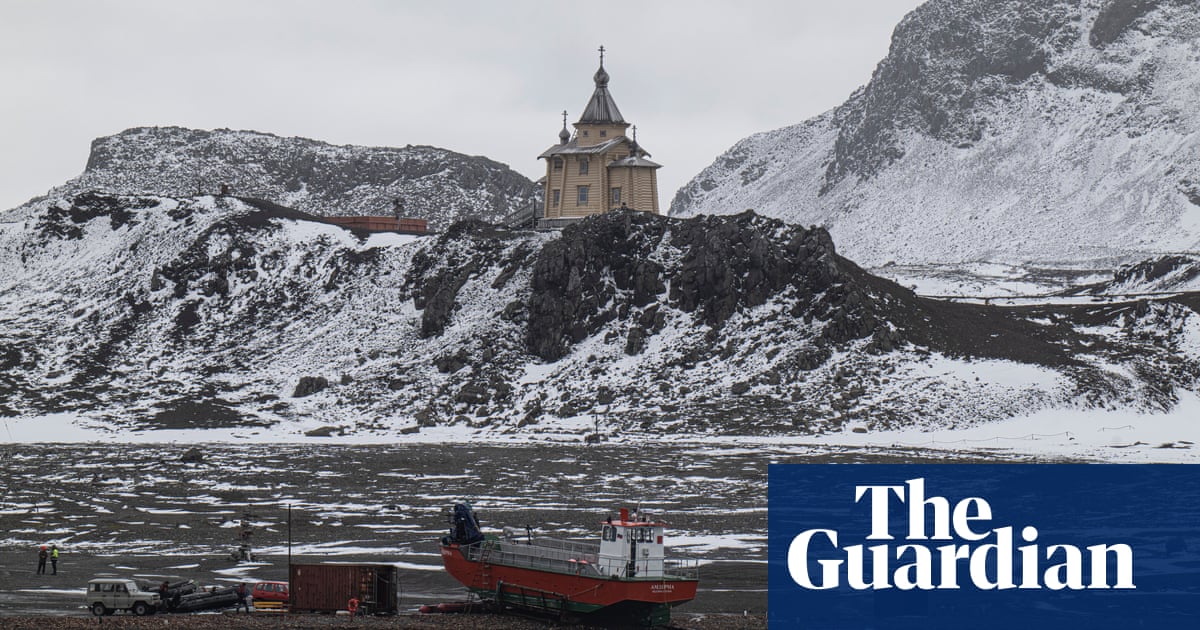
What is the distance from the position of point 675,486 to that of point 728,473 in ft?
22.8

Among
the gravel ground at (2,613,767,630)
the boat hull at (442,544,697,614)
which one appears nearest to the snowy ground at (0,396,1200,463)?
the boat hull at (442,544,697,614)

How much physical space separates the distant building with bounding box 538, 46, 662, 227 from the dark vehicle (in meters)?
105

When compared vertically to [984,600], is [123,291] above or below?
above

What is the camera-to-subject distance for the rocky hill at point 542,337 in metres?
120

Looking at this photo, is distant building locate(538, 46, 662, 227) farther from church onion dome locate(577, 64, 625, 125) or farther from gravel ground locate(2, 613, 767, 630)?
gravel ground locate(2, 613, 767, 630)

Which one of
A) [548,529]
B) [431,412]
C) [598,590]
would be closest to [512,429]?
[431,412]

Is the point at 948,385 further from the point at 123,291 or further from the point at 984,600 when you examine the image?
the point at 123,291

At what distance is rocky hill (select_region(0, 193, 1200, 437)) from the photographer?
12025 centimetres

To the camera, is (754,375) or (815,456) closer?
(815,456)

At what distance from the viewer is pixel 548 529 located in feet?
225

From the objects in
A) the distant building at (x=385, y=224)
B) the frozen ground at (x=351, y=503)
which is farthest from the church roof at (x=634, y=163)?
the frozen ground at (x=351, y=503)

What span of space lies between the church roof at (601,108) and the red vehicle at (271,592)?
108 m

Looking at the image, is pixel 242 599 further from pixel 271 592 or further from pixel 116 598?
pixel 116 598

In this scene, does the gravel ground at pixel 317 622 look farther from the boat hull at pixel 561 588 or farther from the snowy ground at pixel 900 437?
the snowy ground at pixel 900 437
